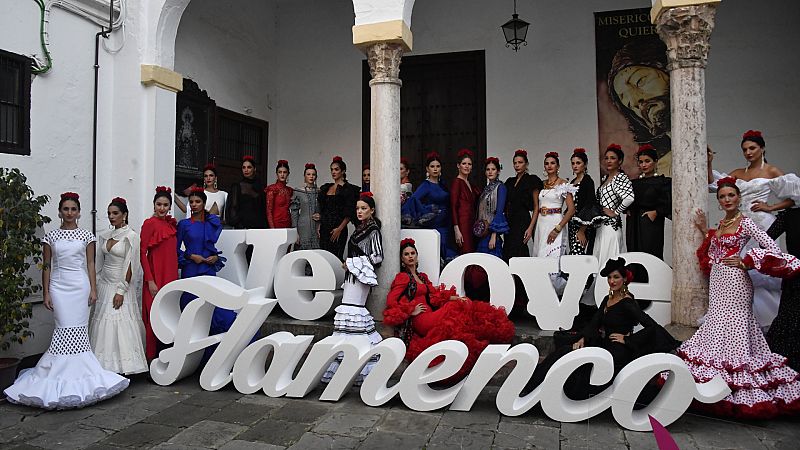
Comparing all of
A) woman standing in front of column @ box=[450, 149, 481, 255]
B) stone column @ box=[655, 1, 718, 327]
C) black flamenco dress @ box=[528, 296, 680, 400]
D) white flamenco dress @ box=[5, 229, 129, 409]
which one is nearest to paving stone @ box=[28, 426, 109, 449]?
white flamenco dress @ box=[5, 229, 129, 409]

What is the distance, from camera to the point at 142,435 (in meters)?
4.13

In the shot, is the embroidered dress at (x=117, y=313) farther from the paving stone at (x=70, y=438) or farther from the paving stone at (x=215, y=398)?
the paving stone at (x=70, y=438)

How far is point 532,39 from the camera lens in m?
9.12

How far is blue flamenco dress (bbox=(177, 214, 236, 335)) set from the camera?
6055mm

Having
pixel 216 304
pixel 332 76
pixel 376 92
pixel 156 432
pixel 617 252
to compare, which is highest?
pixel 332 76

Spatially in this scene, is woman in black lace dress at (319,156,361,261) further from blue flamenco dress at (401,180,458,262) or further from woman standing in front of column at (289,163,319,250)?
blue flamenco dress at (401,180,458,262)

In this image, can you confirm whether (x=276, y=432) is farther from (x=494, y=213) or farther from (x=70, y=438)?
(x=494, y=213)

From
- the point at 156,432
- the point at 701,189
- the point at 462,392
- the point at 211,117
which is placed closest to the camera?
the point at 156,432

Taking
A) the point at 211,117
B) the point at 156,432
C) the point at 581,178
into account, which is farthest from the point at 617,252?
the point at 211,117

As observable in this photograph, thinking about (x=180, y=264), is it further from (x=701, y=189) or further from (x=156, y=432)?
(x=701, y=189)

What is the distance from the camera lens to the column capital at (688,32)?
515cm

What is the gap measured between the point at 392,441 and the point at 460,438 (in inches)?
18.9

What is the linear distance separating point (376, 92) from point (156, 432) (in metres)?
3.83

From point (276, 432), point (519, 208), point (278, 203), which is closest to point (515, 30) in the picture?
point (519, 208)
